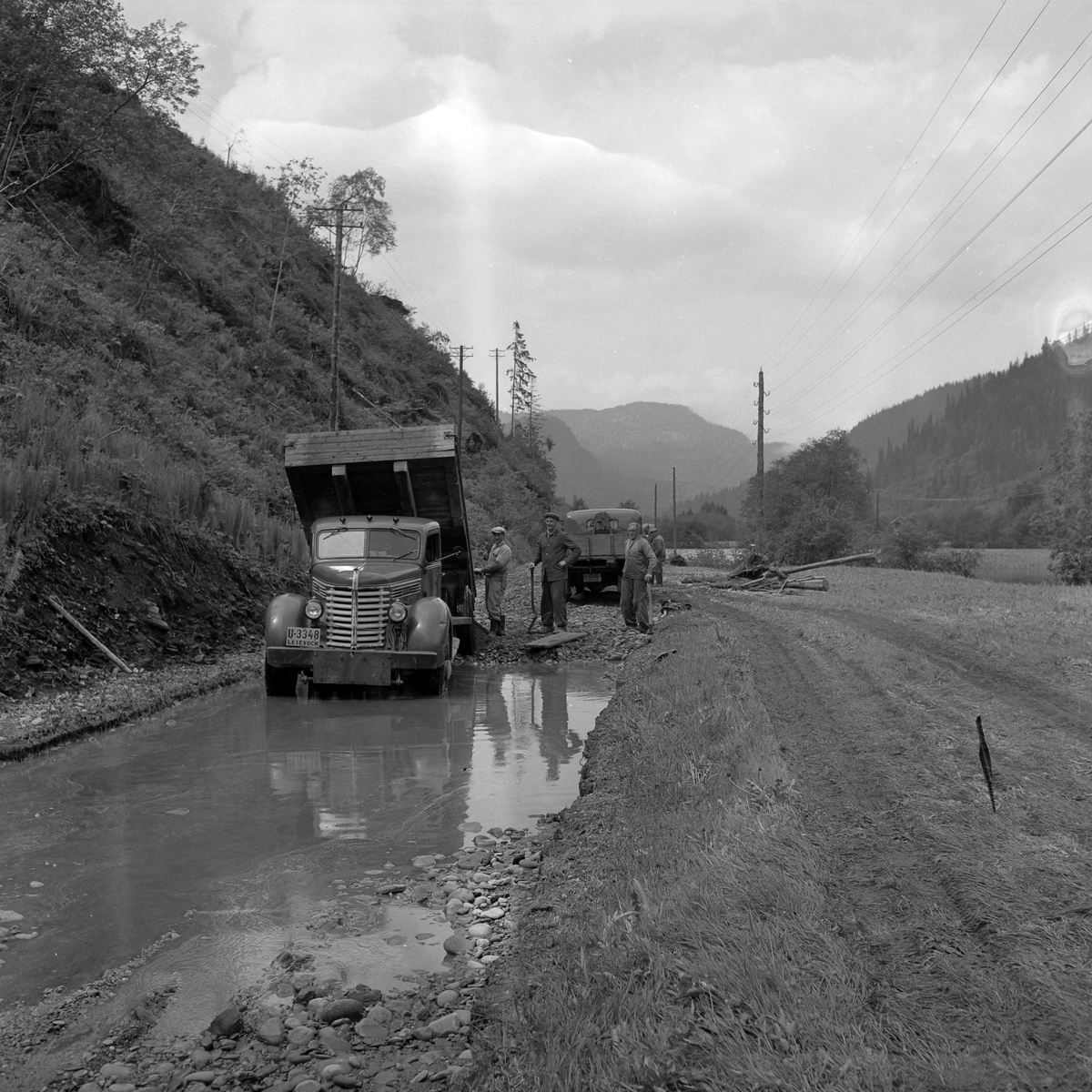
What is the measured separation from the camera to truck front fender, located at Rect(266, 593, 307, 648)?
11.9 m

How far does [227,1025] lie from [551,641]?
499 inches

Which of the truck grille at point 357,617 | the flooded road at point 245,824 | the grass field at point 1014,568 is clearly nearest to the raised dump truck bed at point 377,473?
the truck grille at point 357,617

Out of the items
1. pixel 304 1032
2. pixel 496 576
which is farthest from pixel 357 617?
pixel 304 1032

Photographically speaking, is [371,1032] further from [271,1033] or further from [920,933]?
[920,933]

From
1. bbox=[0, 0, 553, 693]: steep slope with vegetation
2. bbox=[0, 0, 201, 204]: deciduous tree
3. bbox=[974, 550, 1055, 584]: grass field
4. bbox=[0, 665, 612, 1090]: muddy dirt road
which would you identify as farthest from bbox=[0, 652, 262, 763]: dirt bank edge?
bbox=[974, 550, 1055, 584]: grass field

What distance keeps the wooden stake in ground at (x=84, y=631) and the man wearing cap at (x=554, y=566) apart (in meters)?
6.96

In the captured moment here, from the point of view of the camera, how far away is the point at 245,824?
270 inches

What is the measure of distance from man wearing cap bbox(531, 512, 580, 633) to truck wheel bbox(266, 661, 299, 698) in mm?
5706

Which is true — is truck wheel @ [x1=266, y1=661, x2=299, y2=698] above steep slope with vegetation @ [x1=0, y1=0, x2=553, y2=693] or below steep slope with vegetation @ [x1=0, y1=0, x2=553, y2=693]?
below

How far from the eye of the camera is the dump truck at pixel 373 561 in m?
11.8

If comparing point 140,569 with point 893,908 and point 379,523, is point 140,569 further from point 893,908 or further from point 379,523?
point 893,908

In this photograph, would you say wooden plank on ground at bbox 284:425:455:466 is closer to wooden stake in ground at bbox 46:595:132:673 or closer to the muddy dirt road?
wooden stake in ground at bbox 46:595:132:673

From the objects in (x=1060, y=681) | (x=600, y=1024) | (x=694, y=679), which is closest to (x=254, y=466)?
(x=694, y=679)

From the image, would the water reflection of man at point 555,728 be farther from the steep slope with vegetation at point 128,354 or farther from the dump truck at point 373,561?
the steep slope with vegetation at point 128,354
